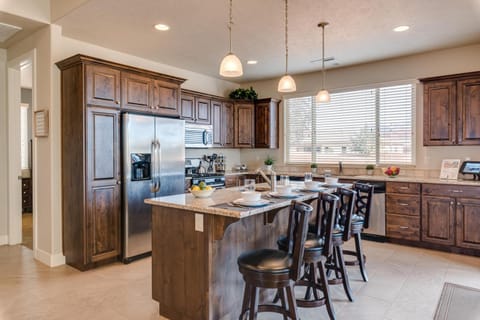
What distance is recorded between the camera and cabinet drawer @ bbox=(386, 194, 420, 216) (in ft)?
15.0

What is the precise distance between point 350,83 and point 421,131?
1.46m

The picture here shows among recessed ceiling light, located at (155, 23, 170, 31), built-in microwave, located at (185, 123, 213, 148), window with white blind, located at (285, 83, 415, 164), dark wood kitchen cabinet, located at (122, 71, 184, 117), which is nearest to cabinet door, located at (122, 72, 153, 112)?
dark wood kitchen cabinet, located at (122, 71, 184, 117)

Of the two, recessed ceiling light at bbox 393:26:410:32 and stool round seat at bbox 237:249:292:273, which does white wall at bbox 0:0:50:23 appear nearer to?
stool round seat at bbox 237:249:292:273

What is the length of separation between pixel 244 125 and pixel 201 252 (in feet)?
14.7

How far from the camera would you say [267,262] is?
217 centimetres

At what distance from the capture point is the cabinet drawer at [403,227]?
4.59 metres

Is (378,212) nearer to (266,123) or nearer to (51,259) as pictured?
(266,123)

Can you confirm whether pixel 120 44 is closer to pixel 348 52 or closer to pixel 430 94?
Answer: pixel 348 52

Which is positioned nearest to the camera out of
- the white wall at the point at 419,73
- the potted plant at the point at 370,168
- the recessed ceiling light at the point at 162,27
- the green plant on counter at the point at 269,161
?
the recessed ceiling light at the point at 162,27

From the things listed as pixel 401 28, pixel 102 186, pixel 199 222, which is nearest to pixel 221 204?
pixel 199 222

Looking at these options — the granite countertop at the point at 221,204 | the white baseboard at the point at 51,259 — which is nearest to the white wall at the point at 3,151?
the white baseboard at the point at 51,259

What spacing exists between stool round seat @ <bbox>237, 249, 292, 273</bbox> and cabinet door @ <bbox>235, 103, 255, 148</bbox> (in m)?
4.39

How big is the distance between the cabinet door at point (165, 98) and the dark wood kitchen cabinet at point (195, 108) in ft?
2.56

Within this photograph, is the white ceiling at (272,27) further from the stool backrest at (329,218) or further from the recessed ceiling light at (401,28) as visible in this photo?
the stool backrest at (329,218)
